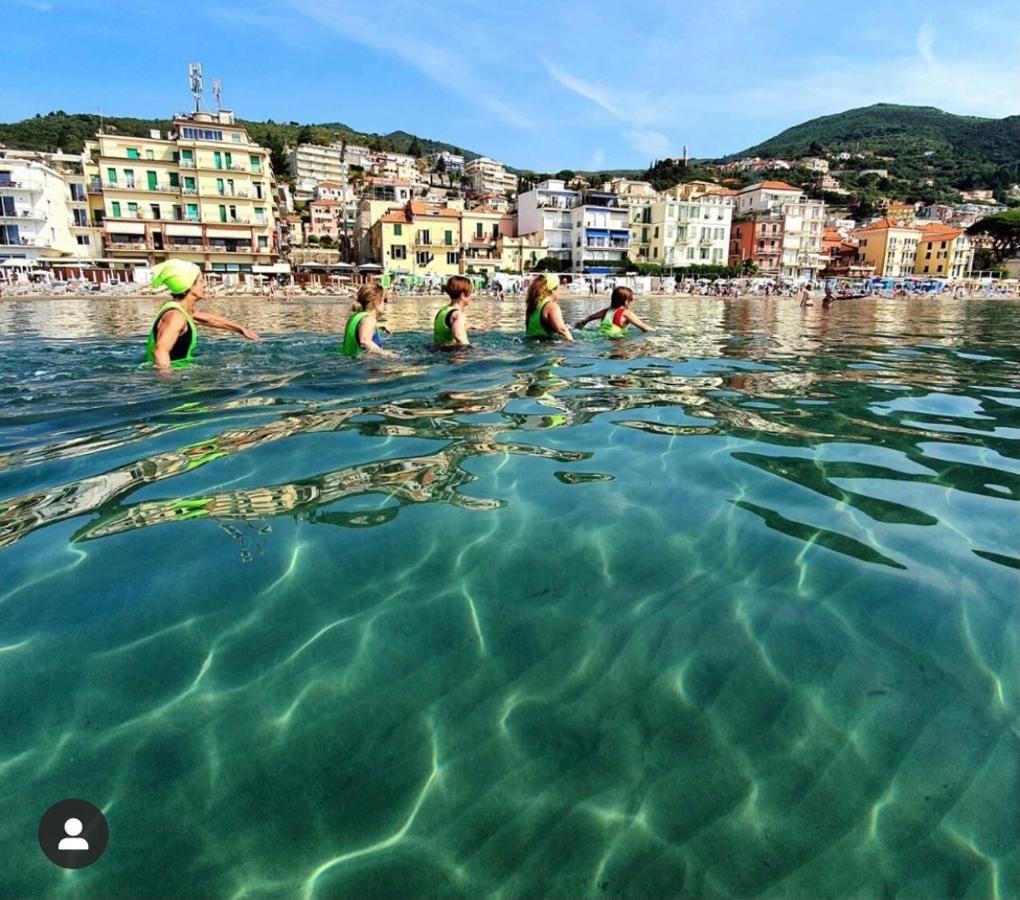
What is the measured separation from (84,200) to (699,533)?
69.3 m

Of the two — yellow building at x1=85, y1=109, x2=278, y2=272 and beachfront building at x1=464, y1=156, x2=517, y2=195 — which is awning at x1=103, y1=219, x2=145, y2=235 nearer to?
yellow building at x1=85, y1=109, x2=278, y2=272

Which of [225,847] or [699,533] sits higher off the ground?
[699,533]

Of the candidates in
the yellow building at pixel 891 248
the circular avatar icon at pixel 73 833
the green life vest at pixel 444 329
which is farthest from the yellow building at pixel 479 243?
the circular avatar icon at pixel 73 833

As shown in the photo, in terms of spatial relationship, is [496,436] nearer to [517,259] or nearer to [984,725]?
[984,725]

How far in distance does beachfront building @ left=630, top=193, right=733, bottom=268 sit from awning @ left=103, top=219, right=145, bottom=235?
161 feet

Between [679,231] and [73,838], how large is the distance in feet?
254

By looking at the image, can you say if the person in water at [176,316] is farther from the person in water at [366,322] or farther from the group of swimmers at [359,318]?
the person in water at [366,322]

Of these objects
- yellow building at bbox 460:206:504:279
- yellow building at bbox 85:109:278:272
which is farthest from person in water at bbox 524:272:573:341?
yellow building at bbox 460:206:504:279

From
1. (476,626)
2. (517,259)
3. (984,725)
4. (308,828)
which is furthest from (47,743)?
(517,259)

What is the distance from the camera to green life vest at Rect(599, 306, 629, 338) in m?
10.6

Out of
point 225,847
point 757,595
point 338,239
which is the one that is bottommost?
point 225,847

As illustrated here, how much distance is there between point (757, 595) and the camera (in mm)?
2305

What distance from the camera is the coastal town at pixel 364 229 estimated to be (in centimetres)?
5100

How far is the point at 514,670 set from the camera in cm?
196
